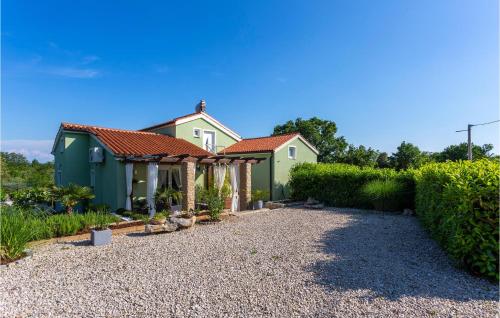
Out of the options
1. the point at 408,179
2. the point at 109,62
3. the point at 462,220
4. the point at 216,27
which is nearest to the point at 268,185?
the point at 408,179

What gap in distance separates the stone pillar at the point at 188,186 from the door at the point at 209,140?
8.86m

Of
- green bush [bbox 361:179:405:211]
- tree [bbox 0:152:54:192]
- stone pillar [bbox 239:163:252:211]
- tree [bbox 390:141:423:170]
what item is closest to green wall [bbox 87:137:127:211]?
tree [bbox 0:152:54:192]

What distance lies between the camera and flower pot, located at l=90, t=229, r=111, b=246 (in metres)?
7.96

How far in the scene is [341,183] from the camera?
1695 cm

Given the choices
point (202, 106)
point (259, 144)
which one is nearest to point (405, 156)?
point (259, 144)

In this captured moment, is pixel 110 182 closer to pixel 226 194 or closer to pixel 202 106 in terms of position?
pixel 226 194

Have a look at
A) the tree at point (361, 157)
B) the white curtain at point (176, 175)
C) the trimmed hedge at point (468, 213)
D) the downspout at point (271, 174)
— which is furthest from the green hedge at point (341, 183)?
the tree at point (361, 157)

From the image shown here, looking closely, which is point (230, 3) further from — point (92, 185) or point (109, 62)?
point (92, 185)

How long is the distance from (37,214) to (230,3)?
12413 millimetres

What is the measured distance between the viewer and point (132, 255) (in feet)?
22.8

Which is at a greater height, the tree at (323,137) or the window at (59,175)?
the tree at (323,137)

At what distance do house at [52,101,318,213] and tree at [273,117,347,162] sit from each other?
643 inches

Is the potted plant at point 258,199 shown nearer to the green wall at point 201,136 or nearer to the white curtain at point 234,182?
the white curtain at point 234,182

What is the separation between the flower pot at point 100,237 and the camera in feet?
26.1
